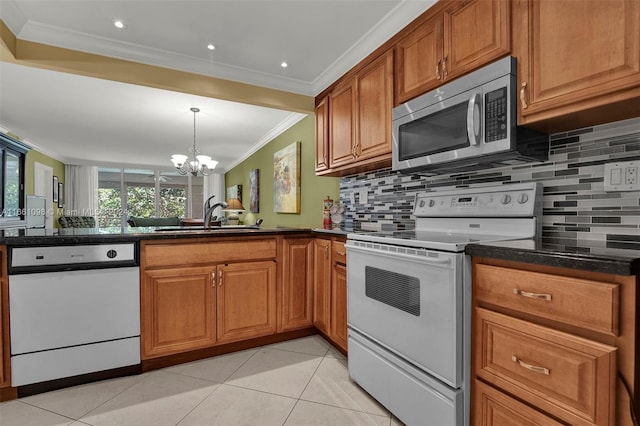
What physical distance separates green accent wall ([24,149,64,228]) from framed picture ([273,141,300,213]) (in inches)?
178

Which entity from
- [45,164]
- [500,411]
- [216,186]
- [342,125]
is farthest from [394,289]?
[216,186]

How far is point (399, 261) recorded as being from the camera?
151 cm

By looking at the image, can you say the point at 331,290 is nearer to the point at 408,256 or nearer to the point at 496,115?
the point at 408,256

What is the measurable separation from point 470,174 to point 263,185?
4.51m

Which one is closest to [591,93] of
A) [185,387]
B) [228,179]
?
[185,387]

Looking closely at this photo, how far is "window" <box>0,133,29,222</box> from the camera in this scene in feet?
15.8

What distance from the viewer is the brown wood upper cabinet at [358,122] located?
2162 millimetres

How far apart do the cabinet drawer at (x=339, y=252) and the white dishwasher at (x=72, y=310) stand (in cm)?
127

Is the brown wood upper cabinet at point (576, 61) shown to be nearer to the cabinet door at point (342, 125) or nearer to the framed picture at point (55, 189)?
the cabinet door at point (342, 125)

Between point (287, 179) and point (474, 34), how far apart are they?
322 centimetres

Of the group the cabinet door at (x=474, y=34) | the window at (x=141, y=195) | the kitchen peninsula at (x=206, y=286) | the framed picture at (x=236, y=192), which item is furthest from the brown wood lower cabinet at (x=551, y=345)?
the window at (x=141, y=195)

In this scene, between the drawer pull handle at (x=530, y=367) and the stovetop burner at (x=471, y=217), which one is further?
the stovetop burner at (x=471, y=217)

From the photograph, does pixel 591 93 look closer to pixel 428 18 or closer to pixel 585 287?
pixel 585 287

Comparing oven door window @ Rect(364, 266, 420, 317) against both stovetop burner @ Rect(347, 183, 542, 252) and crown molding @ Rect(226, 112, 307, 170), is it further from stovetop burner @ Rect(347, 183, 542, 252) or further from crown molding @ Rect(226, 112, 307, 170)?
crown molding @ Rect(226, 112, 307, 170)
